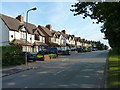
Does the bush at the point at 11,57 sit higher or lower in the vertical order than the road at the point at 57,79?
higher

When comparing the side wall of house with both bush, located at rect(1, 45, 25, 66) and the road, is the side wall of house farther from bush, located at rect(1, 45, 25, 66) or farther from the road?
the road

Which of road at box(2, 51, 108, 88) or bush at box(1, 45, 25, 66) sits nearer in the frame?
road at box(2, 51, 108, 88)

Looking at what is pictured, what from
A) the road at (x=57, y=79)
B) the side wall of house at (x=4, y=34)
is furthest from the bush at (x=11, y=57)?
the side wall of house at (x=4, y=34)

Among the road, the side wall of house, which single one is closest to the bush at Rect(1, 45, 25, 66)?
the road

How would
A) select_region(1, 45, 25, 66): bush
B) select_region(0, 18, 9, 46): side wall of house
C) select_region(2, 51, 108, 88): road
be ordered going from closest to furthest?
select_region(2, 51, 108, 88): road
select_region(1, 45, 25, 66): bush
select_region(0, 18, 9, 46): side wall of house

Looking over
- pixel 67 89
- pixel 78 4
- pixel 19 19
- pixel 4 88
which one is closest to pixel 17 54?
pixel 78 4

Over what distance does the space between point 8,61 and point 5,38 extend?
16.7 m

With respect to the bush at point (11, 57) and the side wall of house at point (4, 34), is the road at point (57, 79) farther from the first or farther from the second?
the side wall of house at point (4, 34)

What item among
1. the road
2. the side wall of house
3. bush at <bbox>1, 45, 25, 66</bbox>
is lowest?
the road

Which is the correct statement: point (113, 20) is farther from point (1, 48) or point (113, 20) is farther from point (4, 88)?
point (1, 48)

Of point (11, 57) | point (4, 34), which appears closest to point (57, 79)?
point (11, 57)

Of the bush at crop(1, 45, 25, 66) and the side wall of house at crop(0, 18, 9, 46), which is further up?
the side wall of house at crop(0, 18, 9, 46)

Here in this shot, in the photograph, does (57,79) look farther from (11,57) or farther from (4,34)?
(4,34)

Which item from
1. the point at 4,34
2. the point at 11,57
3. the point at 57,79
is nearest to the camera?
the point at 57,79
